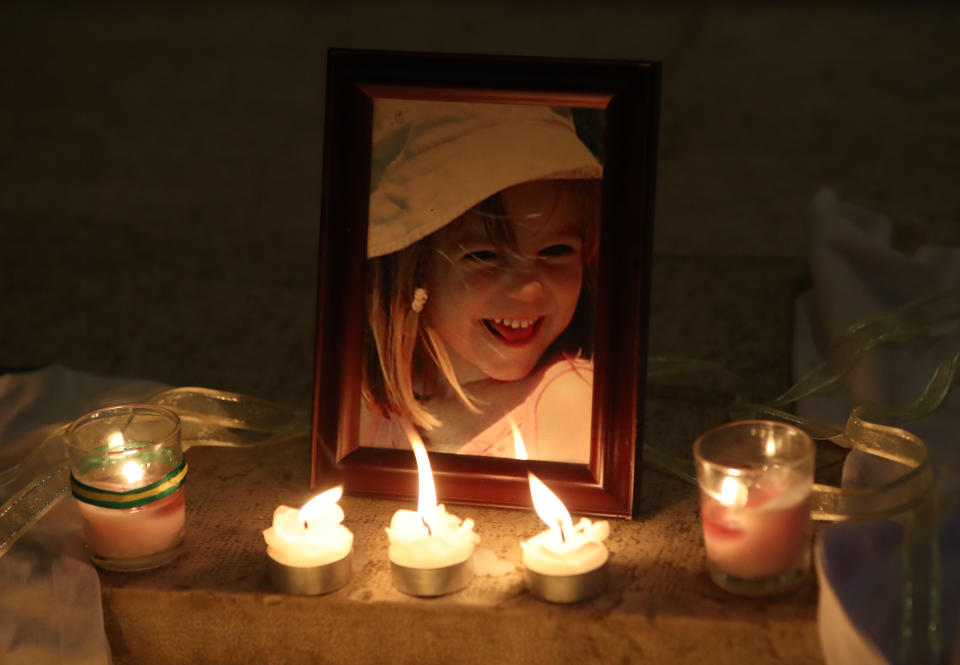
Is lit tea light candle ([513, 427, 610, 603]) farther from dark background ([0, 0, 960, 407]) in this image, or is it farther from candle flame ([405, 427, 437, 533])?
dark background ([0, 0, 960, 407])

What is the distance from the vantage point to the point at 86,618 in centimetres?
98

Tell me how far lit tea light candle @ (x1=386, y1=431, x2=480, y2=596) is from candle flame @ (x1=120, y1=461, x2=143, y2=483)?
0.24 m

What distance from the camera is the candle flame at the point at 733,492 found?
0.92 metres

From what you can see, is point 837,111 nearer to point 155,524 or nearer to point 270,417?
point 270,417

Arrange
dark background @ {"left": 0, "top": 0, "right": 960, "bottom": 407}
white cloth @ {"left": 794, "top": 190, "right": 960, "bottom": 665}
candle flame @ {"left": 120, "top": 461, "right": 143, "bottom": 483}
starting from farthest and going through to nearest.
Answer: dark background @ {"left": 0, "top": 0, "right": 960, "bottom": 407} → candle flame @ {"left": 120, "top": 461, "right": 143, "bottom": 483} → white cloth @ {"left": 794, "top": 190, "right": 960, "bottom": 665}

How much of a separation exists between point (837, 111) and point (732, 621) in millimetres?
2027

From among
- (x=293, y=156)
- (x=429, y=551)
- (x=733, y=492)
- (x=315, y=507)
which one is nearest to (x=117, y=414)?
(x=315, y=507)

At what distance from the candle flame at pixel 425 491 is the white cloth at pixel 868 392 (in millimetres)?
340

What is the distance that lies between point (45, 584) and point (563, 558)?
0.47m

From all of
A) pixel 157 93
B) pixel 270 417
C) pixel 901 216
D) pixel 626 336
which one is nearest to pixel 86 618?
pixel 270 417

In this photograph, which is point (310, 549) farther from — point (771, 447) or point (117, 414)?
point (771, 447)

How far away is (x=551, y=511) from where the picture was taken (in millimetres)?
973

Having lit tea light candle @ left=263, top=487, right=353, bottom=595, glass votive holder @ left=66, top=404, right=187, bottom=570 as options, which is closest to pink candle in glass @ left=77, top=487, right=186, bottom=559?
glass votive holder @ left=66, top=404, right=187, bottom=570

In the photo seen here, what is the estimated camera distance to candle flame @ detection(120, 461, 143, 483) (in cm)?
102
